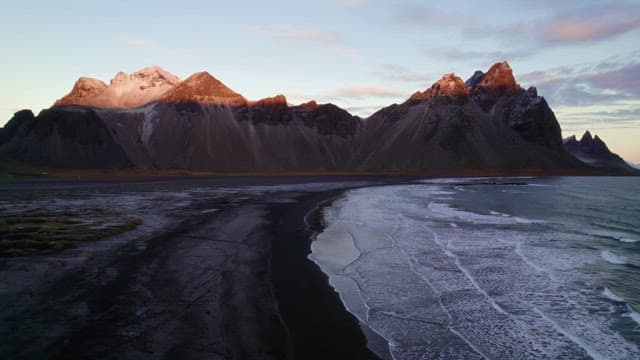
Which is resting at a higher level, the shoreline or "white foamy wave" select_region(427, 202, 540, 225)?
the shoreline

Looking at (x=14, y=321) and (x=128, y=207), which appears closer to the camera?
(x=14, y=321)

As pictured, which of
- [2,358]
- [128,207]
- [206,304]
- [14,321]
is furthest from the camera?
[128,207]

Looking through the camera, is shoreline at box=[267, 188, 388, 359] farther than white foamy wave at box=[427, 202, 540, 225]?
No

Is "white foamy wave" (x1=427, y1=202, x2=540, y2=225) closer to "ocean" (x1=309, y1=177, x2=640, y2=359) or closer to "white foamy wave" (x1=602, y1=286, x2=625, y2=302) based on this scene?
"ocean" (x1=309, y1=177, x2=640, y2=359)

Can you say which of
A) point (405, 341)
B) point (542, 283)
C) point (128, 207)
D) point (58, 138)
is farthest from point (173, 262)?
point (58, 138)

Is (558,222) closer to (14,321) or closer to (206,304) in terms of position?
(206,304)

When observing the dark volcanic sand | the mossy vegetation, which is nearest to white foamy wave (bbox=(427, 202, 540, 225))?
the dark volcanic sand

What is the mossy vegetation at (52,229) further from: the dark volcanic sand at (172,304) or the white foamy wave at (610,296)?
the white foamy wave at (610,296)
